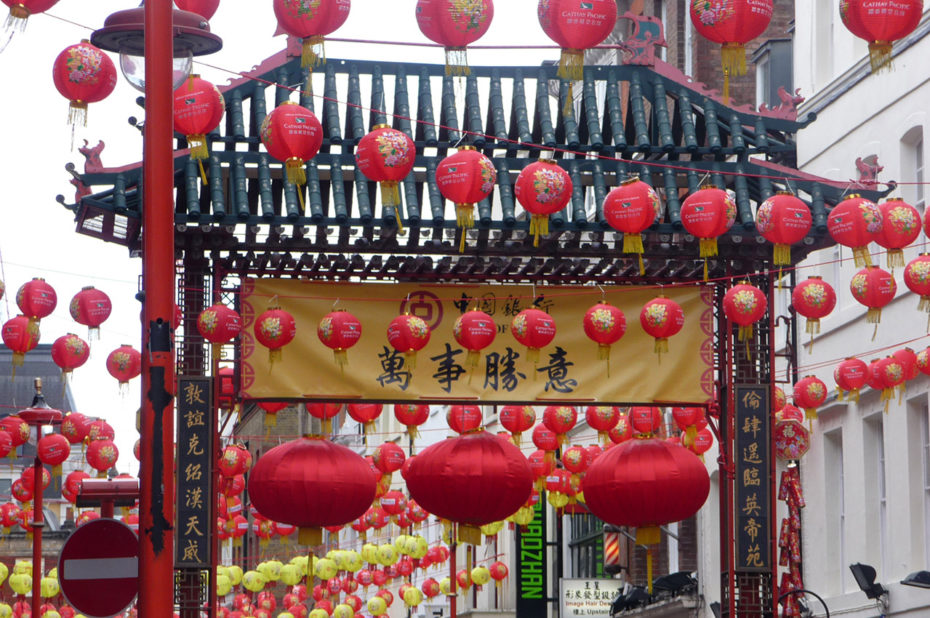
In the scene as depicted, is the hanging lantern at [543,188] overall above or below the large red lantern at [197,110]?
below

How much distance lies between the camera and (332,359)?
18188mm

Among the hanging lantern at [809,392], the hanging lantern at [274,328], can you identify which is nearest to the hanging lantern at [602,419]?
the hanging lantern at [809,392]

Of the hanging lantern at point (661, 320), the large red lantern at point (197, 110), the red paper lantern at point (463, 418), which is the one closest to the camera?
the large red lantern at point (197, 110)

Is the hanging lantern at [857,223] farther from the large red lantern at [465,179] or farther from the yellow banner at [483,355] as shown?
the large red lantern at [465,179]

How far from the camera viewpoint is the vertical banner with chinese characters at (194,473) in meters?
16.9

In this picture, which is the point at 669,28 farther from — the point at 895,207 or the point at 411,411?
the point at 895,207

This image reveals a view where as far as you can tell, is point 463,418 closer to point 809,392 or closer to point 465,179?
point 809,392

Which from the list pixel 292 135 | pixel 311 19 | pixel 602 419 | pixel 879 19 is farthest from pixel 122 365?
pixel 879 19

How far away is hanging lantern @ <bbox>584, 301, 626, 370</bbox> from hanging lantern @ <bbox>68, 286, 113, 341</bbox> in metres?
5.20

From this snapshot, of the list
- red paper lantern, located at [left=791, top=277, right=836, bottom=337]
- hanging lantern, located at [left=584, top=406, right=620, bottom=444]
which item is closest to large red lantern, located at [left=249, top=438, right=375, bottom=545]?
red paper lantern, located at [left=791, top=277, right=836, bottom=337]

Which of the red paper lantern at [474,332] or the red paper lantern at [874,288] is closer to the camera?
the red paper lantern at [474,332]

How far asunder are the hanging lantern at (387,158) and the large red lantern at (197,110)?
4.43 ft

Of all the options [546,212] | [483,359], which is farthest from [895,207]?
[483,359]

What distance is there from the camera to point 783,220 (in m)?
16.2
